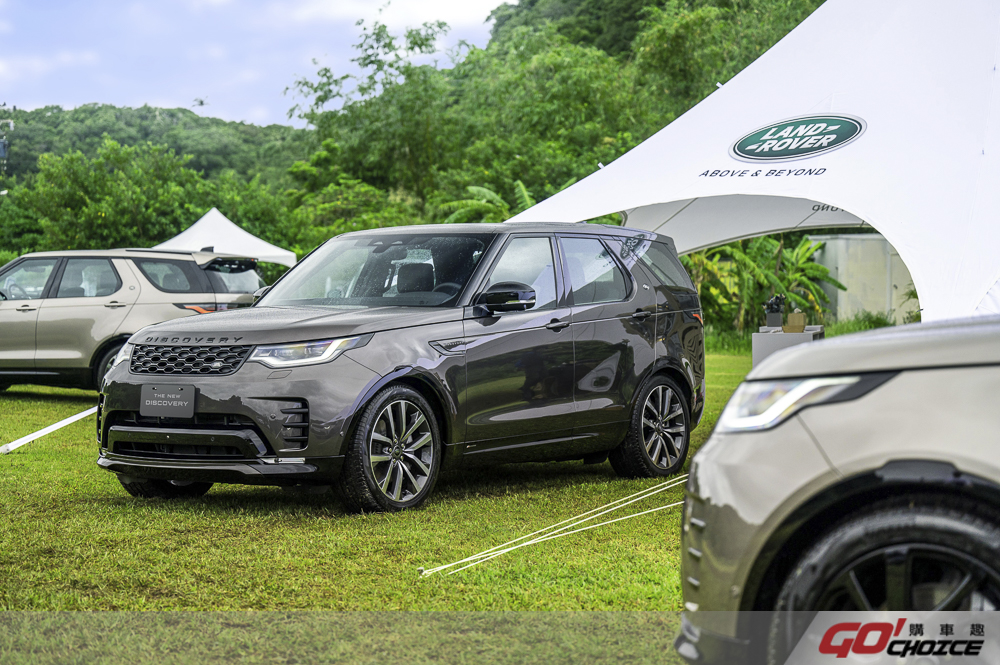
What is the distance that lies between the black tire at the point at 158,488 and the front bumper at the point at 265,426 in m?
0.72

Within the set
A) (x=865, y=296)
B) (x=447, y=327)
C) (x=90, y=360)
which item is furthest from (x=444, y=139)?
(x=447, y=327)

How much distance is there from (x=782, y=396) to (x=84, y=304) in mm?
10995

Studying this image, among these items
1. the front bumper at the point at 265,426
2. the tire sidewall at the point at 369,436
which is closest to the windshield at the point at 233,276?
the front bumper at the point at 265,426

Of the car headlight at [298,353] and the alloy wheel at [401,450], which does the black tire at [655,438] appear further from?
the car headlight at [298,353]

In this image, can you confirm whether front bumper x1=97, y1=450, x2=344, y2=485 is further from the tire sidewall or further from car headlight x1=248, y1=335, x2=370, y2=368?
car headlight x1=248, y1=335, x2=370, y2=368

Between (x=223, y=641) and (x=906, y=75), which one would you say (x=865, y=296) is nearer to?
(x=906, y=75)

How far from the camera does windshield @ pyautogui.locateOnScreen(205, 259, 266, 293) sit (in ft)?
42.6

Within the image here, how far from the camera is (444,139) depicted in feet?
141

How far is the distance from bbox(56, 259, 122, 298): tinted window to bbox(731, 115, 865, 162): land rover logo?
7314mm

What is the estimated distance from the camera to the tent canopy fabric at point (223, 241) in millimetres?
24484

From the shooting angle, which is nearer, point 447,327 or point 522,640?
point 522,640

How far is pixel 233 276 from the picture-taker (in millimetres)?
13219

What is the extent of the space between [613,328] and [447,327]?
148cm

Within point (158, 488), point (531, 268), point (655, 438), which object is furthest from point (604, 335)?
point (158, 488)
